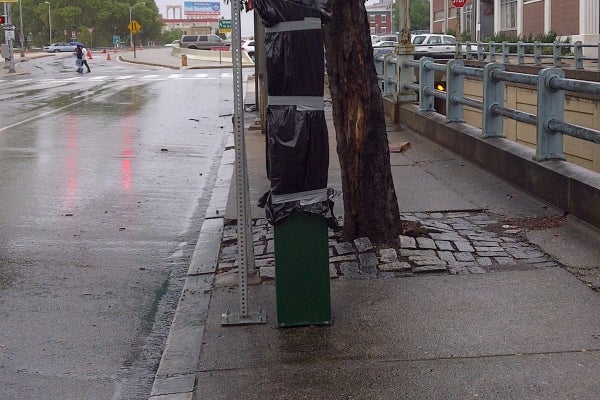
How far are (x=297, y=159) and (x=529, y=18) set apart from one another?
55649 millimetres

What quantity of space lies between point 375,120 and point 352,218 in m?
0.82

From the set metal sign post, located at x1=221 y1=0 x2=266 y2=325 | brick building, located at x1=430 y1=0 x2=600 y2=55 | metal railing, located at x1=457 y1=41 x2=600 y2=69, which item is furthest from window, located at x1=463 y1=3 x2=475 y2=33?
metal sign post, located at x1=221 y1=0 x2=266 y2=325

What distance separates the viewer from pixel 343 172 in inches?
303

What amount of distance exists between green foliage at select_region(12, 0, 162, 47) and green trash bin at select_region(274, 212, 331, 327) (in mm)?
126956

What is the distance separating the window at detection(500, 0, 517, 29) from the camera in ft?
205

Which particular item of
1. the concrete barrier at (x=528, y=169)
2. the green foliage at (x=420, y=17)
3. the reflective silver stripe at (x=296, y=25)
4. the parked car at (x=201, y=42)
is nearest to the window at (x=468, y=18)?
the parked car at (x=201, y=42)

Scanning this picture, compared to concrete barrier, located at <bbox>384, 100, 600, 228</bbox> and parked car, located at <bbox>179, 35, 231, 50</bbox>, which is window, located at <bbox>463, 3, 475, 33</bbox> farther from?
concrete barrier, located at <bbox>384, 100, 600, 228</bbox>

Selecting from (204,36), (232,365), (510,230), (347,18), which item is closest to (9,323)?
(232,365)

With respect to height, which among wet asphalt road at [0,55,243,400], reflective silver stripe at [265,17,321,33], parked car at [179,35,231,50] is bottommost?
wet asphalt road at [0,55,243,400]

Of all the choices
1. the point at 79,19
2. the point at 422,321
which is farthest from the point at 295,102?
the point at 79,19

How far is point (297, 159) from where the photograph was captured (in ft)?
18.5

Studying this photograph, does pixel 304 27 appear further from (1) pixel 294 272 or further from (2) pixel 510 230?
(2) pixel 510 230

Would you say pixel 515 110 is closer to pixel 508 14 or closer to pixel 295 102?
pixel 295 102

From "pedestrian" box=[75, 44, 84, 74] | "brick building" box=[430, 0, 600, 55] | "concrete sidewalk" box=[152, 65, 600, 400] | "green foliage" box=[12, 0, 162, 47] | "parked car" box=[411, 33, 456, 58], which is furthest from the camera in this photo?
"green foliage" box=[12, 0, 162, 47]
